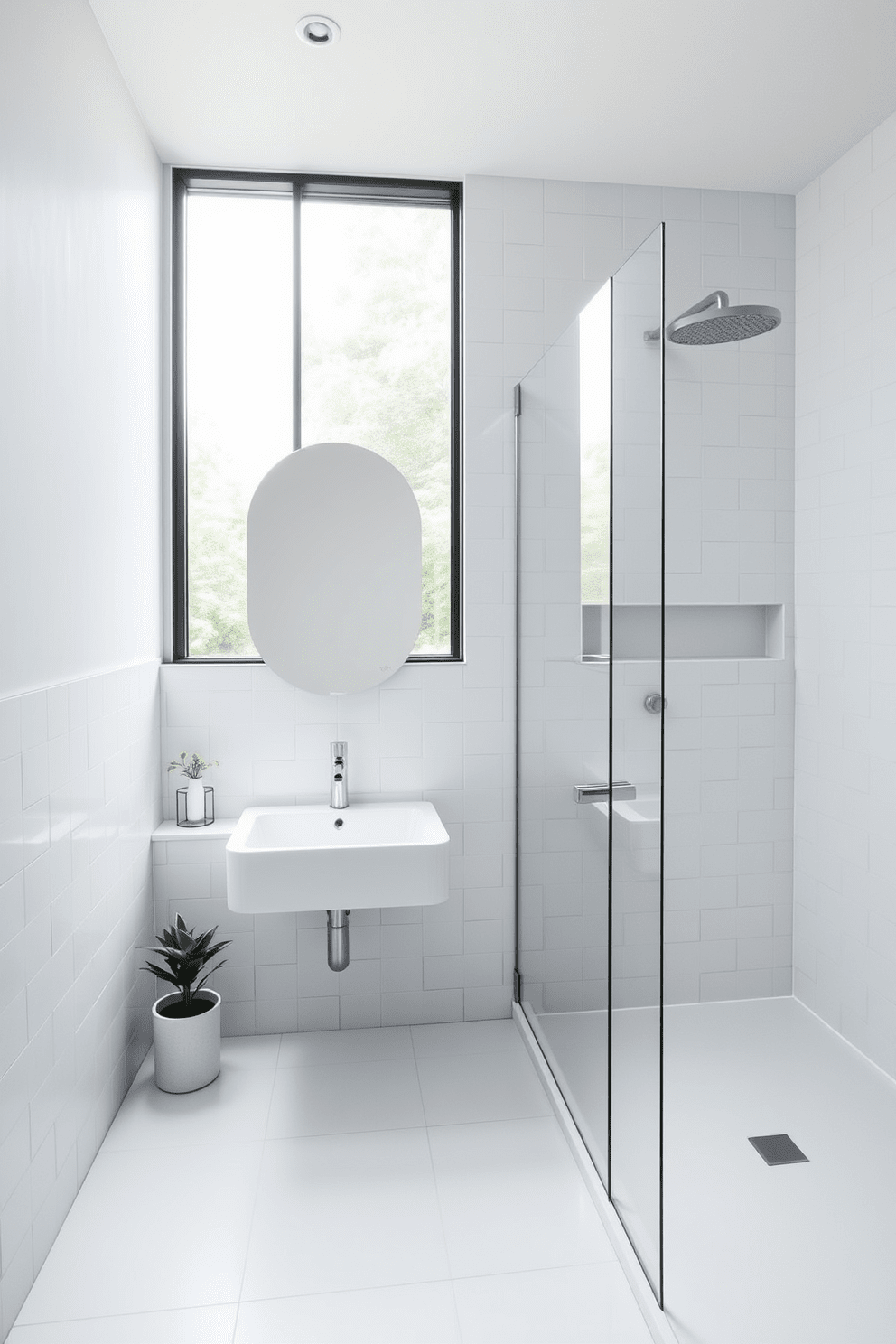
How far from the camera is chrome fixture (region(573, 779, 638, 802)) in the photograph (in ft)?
5.51

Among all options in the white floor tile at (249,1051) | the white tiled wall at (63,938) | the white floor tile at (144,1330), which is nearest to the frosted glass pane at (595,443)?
the white tiled wall at (63,938)

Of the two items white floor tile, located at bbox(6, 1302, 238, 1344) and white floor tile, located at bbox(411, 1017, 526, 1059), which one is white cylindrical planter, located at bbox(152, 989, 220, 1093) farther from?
white floor tile, located at bbox(6, 1302, 238, 1344)

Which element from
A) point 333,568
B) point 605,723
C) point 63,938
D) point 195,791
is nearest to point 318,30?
point 333,568

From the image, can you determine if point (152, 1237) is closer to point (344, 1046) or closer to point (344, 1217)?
point (344, 1217)

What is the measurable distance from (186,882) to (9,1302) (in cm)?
116

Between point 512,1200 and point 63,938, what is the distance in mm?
1133

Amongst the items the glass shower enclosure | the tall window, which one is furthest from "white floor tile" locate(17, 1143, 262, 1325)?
the tall window

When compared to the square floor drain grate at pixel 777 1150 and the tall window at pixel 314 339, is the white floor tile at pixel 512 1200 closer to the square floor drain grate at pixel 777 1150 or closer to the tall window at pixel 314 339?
the square floor drain grate at pixel 777 1150

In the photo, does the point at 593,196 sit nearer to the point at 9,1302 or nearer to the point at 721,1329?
the point at 721,1329

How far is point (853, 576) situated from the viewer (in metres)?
2.57

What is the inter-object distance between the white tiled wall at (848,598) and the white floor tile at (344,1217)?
141 centimetres

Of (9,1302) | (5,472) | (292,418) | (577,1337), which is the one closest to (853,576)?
(292,418)

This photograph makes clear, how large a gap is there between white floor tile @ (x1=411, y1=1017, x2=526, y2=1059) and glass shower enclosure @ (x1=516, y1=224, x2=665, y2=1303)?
8.5 inches

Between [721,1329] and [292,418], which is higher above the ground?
[292,418]
